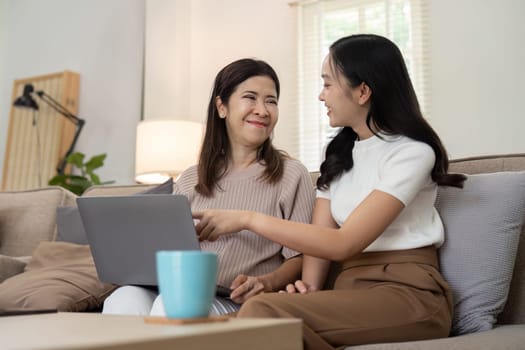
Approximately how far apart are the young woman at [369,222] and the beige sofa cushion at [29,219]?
1.25 m

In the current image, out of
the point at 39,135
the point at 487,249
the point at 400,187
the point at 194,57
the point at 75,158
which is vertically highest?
the point at 194,57

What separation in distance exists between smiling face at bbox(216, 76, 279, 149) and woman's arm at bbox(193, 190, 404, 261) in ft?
1.62

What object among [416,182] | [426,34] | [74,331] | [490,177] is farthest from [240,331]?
[426,34]

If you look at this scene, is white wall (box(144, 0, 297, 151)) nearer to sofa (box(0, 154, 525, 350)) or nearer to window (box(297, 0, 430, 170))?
window (box(297, 0, 430, 170))

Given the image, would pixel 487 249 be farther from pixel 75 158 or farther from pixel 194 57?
pixel 194 57

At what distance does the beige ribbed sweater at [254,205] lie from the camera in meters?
1.58

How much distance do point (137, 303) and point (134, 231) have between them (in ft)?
0.66

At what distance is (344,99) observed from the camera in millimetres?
1453

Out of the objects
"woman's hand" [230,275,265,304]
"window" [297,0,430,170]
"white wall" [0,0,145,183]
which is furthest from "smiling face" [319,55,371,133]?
"white wall" [0,0,145,183]

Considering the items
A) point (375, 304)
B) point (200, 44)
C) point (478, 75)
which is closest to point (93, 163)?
point (200, 44)

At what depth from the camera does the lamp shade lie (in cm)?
350

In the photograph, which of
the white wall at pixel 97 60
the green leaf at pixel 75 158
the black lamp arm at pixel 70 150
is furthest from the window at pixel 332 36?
the black lamp arm at pixel 70 150

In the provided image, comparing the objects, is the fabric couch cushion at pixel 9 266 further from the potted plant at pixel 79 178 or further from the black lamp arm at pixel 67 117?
the black lamp arm at pixel 67 117

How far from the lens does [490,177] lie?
1.40 meters
